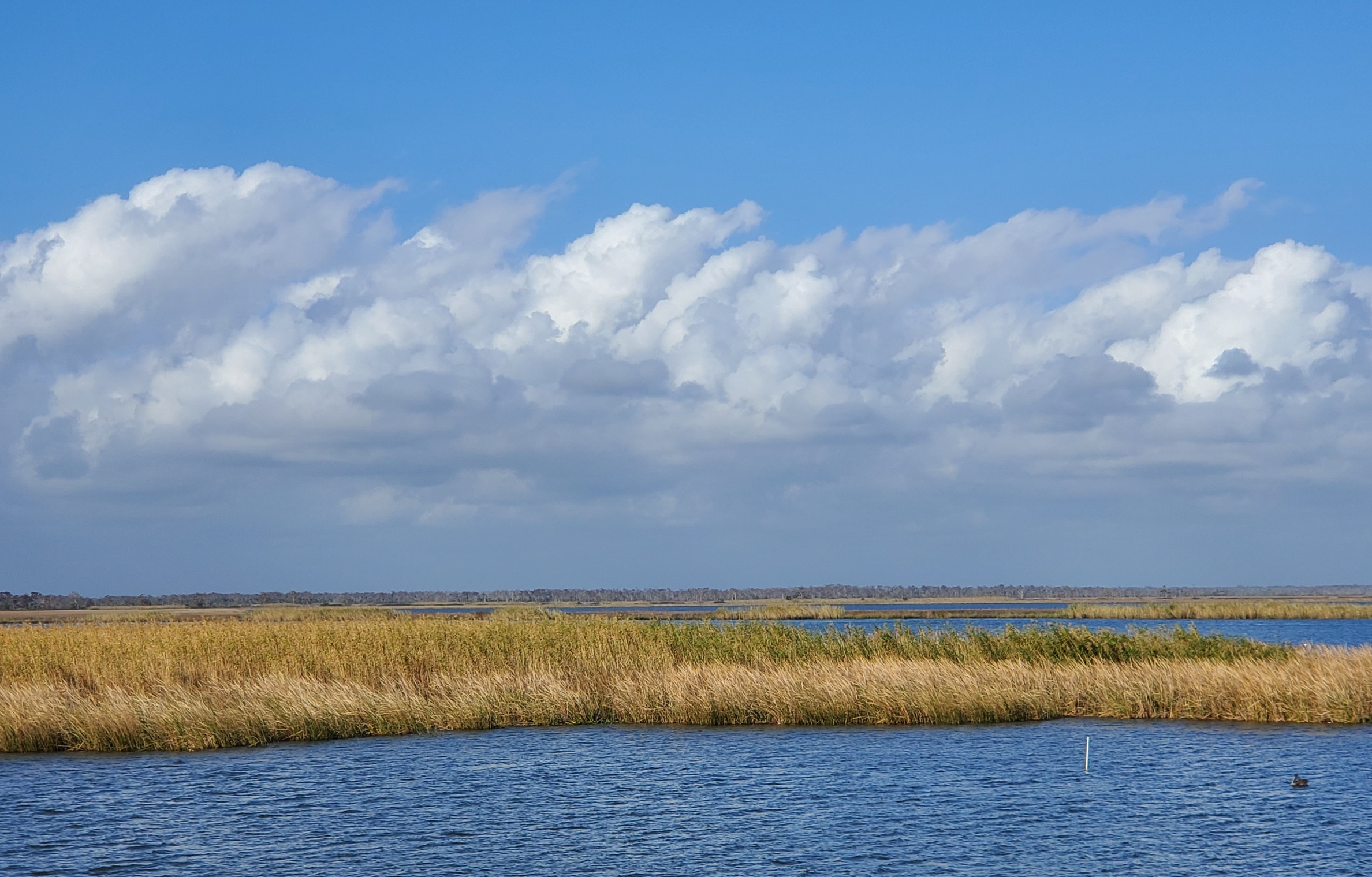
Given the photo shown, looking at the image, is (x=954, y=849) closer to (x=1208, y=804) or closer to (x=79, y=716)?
(x=1208, y=804)

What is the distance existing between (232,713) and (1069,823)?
20398 millimetres

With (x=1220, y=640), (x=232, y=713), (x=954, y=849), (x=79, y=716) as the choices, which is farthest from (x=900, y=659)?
(x=79, y=716)

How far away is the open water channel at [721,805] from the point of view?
1817 cm

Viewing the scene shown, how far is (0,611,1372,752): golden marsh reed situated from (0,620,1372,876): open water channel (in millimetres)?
1072

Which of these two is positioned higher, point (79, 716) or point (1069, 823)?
point (79, 716)

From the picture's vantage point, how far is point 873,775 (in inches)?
963

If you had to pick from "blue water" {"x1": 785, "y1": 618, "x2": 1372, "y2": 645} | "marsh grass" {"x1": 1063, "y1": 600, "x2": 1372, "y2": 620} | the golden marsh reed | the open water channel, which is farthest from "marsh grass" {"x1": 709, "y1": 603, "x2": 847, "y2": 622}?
the open water channel

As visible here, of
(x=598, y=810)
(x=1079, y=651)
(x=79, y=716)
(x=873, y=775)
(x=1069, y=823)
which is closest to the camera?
(x=1069, y=823)

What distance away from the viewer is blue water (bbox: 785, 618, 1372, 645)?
6812 cm

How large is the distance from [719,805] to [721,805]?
0.06 meters

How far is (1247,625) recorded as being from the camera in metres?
85.4

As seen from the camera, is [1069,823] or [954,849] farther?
[1069,823]

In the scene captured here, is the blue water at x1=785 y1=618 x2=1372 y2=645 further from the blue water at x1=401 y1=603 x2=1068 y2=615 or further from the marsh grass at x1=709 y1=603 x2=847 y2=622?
the blue water at x1=401 y1=603 x2=1068 y2=615

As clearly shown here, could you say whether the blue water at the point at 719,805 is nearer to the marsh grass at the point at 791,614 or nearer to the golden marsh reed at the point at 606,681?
the golden marsh reed at the point at 606,681
